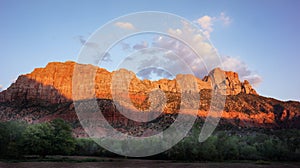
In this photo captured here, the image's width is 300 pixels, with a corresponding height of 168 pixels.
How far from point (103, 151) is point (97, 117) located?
37.5 m

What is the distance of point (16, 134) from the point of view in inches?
1893

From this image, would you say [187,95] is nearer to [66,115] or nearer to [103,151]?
[103,151]

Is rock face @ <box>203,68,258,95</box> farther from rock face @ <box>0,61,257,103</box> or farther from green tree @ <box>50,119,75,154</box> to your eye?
green tree @ <box>50,119,75,154</box>

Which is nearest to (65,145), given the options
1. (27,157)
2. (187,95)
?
(27,157)

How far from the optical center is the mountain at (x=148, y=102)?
78312 millimetres

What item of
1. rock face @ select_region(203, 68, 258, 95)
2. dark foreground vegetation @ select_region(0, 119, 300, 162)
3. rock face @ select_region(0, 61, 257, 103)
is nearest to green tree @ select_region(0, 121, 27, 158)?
dark foreground vegetation @ select_region(0, 119, 300, 162)

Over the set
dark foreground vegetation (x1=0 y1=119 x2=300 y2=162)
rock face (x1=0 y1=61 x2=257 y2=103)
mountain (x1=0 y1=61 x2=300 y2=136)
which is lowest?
dark foreground vegetation (x1=0 y1=119 x2=300 y2=162)

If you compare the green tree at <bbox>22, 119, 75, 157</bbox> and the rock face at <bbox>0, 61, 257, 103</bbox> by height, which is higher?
the rock face at <bbox>0, 61, 257, 103</bbox>

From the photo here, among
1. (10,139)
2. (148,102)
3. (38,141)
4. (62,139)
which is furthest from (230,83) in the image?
(10,139)

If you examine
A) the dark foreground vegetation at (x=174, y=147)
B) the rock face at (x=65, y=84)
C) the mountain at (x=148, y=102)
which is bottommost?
the dark foreground vegetation at (x=174, y=147)

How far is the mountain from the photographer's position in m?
78.3

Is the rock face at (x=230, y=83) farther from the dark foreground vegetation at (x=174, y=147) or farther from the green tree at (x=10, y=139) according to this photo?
the green tree at (x=10, y=139)

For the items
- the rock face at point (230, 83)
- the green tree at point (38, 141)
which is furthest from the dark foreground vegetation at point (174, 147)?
the rock face at point (230, 83)

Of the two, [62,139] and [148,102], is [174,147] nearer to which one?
[62,139]
